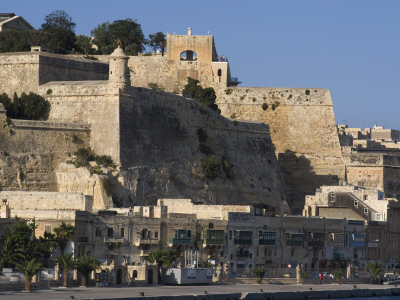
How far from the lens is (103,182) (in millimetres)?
69188

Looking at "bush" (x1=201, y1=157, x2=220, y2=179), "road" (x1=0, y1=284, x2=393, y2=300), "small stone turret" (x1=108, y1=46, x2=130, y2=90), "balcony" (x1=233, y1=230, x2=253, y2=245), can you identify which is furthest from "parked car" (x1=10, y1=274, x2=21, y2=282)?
"bush" (x1=201, y1=157, x2=220, y2=179)

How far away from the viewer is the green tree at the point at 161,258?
59.7 metres

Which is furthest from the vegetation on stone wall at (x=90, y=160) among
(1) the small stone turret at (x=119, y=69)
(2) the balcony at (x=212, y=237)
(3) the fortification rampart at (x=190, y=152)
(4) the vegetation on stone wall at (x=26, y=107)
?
(2) the balcony at (x=212, y=237)

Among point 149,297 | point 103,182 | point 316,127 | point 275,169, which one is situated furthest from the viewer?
point 316,127

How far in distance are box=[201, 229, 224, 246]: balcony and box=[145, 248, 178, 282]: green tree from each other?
3.65m

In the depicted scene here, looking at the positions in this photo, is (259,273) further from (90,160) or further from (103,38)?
(103,38)

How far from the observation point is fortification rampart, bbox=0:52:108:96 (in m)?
76.5

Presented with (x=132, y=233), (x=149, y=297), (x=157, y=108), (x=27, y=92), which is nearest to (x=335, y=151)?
(x=157, y=108)

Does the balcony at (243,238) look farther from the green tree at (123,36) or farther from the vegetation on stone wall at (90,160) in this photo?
the green tree at (123,36)

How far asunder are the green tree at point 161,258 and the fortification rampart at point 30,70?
1900cm

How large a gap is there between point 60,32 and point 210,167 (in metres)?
21.7

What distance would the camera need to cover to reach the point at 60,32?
94.0m

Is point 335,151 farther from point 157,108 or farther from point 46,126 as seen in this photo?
point 46,126

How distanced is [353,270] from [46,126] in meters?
18.1
